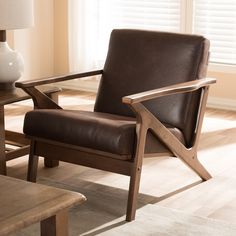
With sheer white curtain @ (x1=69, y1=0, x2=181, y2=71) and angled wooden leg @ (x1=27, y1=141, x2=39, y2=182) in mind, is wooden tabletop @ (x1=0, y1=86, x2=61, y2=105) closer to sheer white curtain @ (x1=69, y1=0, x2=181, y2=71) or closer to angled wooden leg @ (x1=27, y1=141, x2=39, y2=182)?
angled wooden leg @ (x1=27, y1=141, x2=39, y2=182)

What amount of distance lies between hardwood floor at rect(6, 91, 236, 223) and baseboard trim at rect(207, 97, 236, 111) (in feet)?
2.57

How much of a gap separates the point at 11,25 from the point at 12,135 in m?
0.71

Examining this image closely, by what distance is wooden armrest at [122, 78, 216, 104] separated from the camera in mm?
3018

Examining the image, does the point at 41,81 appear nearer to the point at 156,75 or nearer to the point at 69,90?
the point at 156,75

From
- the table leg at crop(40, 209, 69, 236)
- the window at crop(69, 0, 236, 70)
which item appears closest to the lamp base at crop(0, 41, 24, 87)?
the table leg at crop(40, 209, 69, 236)

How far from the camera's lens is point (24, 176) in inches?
147

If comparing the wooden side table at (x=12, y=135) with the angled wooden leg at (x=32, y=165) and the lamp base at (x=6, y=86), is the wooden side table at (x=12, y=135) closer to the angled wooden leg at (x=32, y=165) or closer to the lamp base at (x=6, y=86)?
the lamp base at (x=6, y=86)

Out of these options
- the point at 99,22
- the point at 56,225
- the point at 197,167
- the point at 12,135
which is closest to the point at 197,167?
the point at 197,167

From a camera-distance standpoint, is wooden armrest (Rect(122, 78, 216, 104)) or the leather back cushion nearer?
wooden armrest (Rect(122, 78, 216, 104))

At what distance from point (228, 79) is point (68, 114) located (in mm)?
2525

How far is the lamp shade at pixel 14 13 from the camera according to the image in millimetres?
3701

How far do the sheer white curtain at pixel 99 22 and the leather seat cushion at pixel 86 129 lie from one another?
2457 mm

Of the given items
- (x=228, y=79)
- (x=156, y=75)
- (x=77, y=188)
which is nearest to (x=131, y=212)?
(x=77, y=188)

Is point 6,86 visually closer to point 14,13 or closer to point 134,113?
point 14,13
